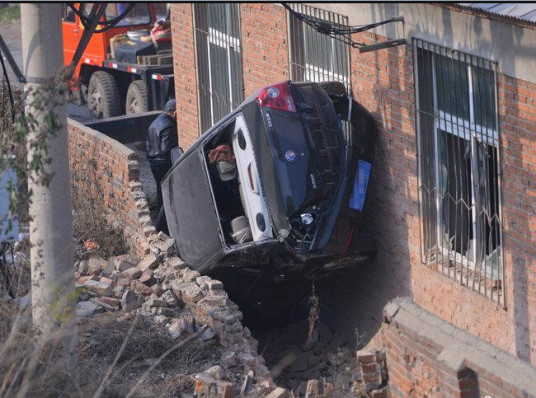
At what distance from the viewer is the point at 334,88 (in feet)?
32.3

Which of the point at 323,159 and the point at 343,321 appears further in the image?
the point at 343,321

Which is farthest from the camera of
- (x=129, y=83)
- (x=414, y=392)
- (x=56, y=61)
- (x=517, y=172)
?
(x=129, y=83)

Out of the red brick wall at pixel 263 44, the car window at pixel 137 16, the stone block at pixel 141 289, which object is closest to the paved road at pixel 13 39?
the car window at pixel 137 16

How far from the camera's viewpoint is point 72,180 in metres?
12.6

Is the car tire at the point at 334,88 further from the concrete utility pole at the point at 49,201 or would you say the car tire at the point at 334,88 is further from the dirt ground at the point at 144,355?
the concrete utility pole at the point at 49,201

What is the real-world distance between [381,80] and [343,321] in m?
2.53

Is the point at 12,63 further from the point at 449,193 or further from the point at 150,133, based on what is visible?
the point at 150,133

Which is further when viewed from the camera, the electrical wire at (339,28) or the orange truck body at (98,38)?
the orange truck body at (98,38)

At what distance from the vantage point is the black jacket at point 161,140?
42.8 ft

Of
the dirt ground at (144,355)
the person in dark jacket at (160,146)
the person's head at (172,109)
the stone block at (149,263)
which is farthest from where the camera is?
the person's head at (172,109)

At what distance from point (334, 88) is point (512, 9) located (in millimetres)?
2579

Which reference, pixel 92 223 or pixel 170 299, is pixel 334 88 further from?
pixel 92 223

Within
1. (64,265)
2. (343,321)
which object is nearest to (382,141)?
(343,321)

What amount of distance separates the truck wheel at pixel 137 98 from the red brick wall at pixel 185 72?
3.32m
